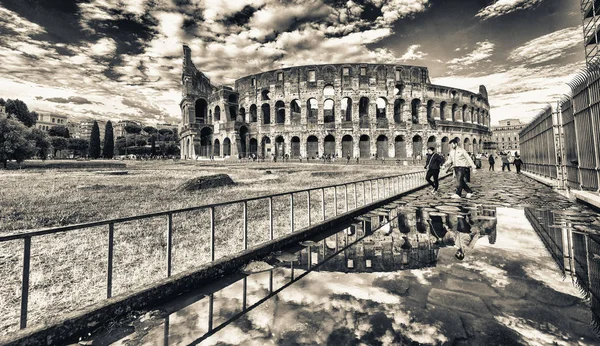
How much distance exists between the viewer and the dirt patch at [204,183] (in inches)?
420

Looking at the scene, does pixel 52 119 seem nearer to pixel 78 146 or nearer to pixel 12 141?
pixel 78 146

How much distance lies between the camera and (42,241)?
484 centimetres

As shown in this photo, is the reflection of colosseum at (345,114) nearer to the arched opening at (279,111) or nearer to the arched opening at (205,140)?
the arched opening at (279,111)

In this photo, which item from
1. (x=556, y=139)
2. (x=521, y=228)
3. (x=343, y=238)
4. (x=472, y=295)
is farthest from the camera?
(x=556, y=139)

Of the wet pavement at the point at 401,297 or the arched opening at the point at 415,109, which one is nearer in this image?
the wet pavement at the point at 401,297

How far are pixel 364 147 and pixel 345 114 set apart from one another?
6.34m

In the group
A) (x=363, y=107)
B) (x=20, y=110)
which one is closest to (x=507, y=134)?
(x=363, y=107)

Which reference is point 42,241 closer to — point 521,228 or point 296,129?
point 521,228

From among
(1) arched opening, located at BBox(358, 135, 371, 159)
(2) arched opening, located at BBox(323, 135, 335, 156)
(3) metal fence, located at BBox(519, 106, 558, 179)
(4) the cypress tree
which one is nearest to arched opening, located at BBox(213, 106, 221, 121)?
(2) arched opening, located at BBox(323, 135, 335, 156)

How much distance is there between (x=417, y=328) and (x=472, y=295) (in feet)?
2.83

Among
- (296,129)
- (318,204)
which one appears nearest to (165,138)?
(296,129)

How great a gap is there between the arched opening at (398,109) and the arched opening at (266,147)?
1800cm

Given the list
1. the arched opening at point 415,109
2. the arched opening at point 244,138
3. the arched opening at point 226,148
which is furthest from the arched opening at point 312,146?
the arched opening at point 415,109

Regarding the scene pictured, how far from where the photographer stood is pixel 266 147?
38844 millimetres
